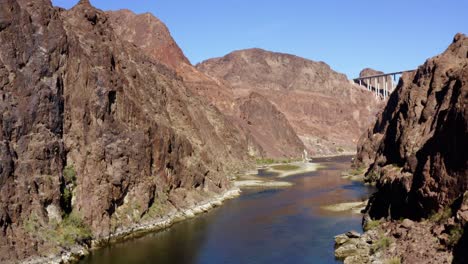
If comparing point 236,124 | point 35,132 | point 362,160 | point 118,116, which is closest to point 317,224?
point 118,116

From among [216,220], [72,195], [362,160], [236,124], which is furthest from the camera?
[236,124]

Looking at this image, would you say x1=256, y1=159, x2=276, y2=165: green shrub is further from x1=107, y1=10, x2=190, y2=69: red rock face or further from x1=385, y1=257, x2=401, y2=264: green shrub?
x1=385, y1=257, x2=401, y2=264: green shrub

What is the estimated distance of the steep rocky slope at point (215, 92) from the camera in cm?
16600

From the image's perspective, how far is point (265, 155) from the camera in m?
159

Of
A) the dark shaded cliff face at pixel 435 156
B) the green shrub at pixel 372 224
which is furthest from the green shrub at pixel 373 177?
the green shrub at pixel 372 224

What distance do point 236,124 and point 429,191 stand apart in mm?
116850

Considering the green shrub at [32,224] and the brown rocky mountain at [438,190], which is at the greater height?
the brown rocky mountain at [438,190]

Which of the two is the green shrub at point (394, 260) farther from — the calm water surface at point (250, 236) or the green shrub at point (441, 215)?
the calm water surface at point (250, 236)

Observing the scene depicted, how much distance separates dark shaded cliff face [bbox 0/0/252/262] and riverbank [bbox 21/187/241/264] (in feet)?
2.39

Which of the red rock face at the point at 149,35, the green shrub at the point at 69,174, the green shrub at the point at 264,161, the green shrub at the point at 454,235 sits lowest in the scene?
the green shrub at the point at 264,161

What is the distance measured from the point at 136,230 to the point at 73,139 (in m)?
10.8

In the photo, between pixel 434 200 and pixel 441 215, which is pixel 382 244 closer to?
pixel 441 215

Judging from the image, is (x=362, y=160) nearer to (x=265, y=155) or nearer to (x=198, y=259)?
(x=265, y=155)

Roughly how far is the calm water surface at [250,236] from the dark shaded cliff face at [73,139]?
13.2 ft
